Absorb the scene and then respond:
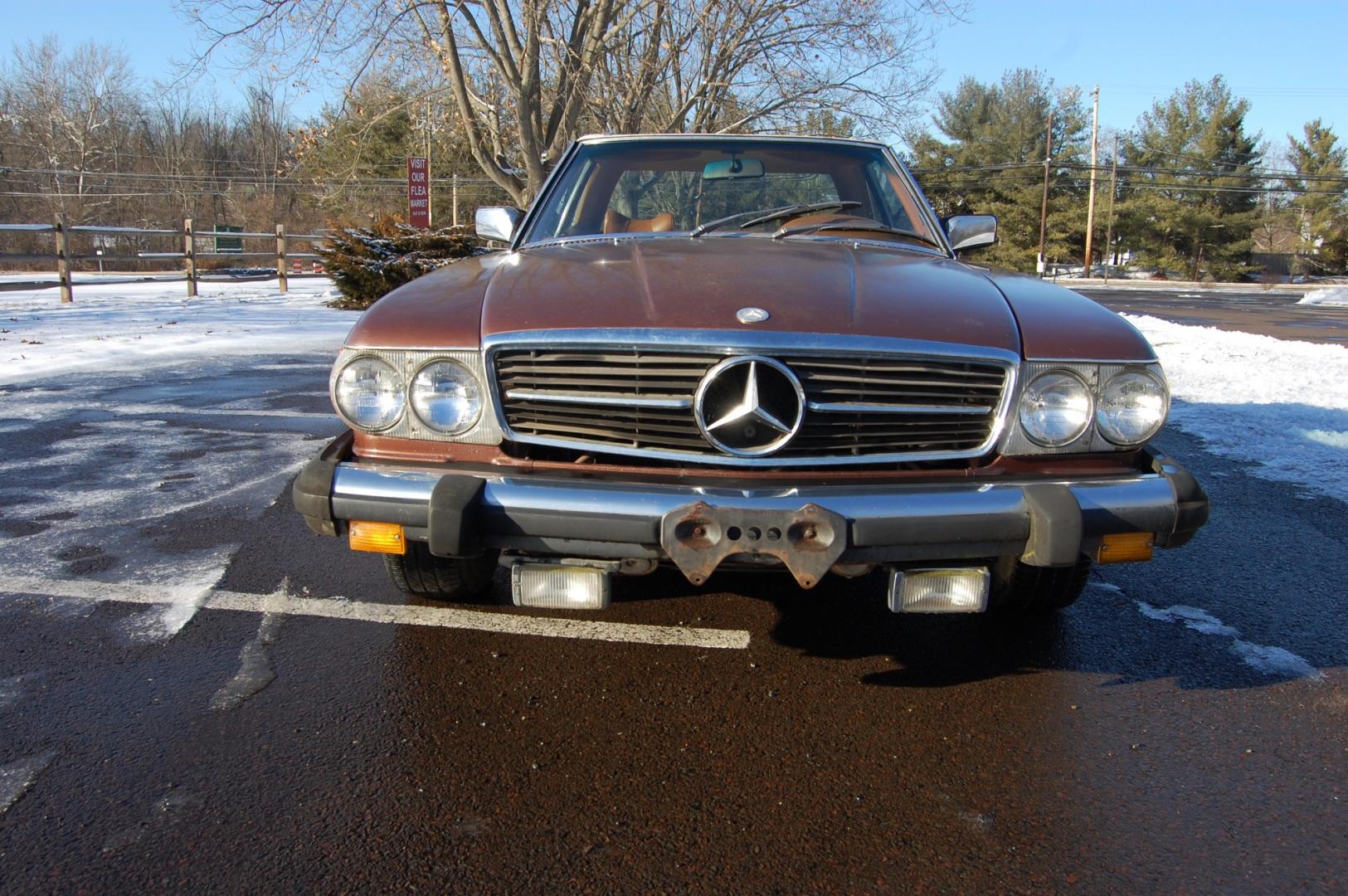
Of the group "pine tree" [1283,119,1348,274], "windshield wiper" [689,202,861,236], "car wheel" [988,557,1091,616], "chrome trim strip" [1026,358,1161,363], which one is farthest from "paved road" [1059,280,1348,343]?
"pine tree" [1283,119,1348,274]

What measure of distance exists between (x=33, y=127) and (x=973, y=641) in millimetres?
60289

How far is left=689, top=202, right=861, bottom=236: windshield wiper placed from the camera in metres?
3.53

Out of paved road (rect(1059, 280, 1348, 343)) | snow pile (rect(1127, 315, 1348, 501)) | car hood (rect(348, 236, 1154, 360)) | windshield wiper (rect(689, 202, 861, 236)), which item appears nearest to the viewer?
car hood (rect(348, 236, 1154, 360))

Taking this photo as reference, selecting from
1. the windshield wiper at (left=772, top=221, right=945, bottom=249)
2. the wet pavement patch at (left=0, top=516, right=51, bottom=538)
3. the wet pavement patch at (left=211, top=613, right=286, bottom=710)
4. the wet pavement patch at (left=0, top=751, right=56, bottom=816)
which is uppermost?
the windshield wiper at (left=772, top=221, right=945, bottom=249)

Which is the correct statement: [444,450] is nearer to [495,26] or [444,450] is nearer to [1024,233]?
[495,26]

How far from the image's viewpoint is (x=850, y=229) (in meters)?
3.47

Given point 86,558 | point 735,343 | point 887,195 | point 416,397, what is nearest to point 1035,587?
point 735,343

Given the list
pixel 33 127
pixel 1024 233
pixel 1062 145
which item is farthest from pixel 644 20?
pixel 33 127

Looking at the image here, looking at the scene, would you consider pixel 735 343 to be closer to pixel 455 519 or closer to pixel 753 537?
pixel 753 537

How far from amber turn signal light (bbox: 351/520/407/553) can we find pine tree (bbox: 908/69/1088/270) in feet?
168

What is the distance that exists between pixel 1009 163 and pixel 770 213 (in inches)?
2057

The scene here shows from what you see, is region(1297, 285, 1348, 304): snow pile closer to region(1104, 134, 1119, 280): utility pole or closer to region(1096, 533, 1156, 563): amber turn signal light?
region(1104, 134, 1119, 280): utility pole

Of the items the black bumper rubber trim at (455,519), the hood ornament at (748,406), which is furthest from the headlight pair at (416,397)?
the hood ornament at (748,406)

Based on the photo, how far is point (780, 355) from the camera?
2.32m
